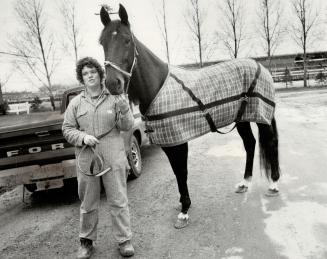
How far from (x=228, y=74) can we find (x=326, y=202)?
6.33 ft

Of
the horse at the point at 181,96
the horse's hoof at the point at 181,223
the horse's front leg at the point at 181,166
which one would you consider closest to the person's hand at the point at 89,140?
the horse at the point at 181,96

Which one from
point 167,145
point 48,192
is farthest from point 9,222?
point 167,145

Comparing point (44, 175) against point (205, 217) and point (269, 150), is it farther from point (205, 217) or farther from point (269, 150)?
point (269, 150)

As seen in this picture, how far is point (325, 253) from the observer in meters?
3.04

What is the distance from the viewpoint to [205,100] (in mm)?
4043

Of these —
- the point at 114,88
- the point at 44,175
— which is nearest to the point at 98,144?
the point at 114,88

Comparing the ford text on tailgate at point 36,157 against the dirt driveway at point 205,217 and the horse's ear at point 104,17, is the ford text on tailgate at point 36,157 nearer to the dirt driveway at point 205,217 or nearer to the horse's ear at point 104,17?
the dirt driveway at point 205,217

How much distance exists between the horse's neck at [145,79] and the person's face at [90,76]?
0.48 meters

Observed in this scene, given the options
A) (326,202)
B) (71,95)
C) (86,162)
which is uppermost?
(71,95)

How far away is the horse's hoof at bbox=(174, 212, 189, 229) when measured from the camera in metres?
3.94

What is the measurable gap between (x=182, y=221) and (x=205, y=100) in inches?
56.2

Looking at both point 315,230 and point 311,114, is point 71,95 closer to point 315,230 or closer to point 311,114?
point 315,230

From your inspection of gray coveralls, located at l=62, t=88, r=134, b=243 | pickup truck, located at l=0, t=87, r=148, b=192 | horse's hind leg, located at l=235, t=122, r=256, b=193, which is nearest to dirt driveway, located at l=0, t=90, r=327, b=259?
horse's hind leg, located at l=235, t=122, r=256, b=193

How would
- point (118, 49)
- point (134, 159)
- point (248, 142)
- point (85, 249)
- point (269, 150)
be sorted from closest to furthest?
point (118, 49) → point (85, 249) → point (269, 150) → point (248, 142) → point (134, 159)
